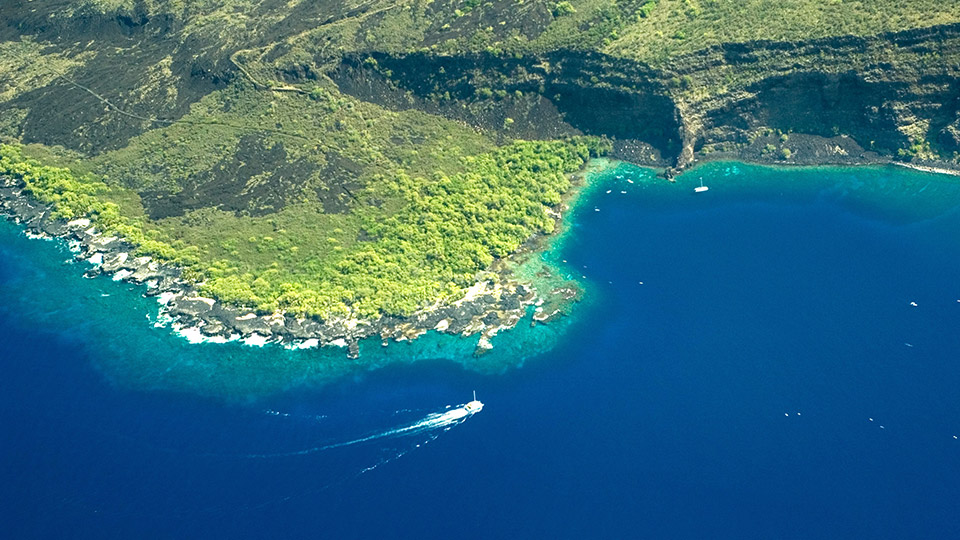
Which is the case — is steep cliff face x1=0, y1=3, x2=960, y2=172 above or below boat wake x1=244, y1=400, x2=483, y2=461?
above

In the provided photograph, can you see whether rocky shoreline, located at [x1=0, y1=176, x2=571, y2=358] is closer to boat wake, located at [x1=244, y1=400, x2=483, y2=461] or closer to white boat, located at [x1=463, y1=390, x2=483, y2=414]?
white boat, located at [x1=463, y1=390, x2=483, y2=414]

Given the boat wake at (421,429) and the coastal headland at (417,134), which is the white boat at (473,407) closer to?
the boat wake at (421,429)

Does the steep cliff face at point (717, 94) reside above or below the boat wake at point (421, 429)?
above

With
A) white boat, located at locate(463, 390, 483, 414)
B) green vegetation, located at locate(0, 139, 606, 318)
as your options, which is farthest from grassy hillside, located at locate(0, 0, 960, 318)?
white boat, located at locate(463, 390, 483, 414)

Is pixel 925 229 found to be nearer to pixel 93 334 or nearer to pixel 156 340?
pixel 156 340

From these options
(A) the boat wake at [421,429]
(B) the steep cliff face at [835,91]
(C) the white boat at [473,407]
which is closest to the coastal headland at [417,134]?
(B) the steep cliff face at [835,91]

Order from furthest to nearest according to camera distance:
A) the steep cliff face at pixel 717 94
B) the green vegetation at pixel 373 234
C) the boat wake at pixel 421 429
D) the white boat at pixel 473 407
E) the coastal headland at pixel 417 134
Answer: the steep cliff face at pixel 717 94 → the coastal headland at pixel 417 134 → the green vegetation at pixel 373 234 → the white boat at pixel 473 407 → the boat wake at pixel 421 429

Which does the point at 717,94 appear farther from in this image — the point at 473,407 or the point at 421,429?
the point at 421,429

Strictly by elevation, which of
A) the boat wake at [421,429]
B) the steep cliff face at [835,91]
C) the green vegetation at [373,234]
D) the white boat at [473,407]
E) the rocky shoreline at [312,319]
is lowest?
the boat wake at [421,429]

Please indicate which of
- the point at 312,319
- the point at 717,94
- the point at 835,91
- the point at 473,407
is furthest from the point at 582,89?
the point at 473,407
